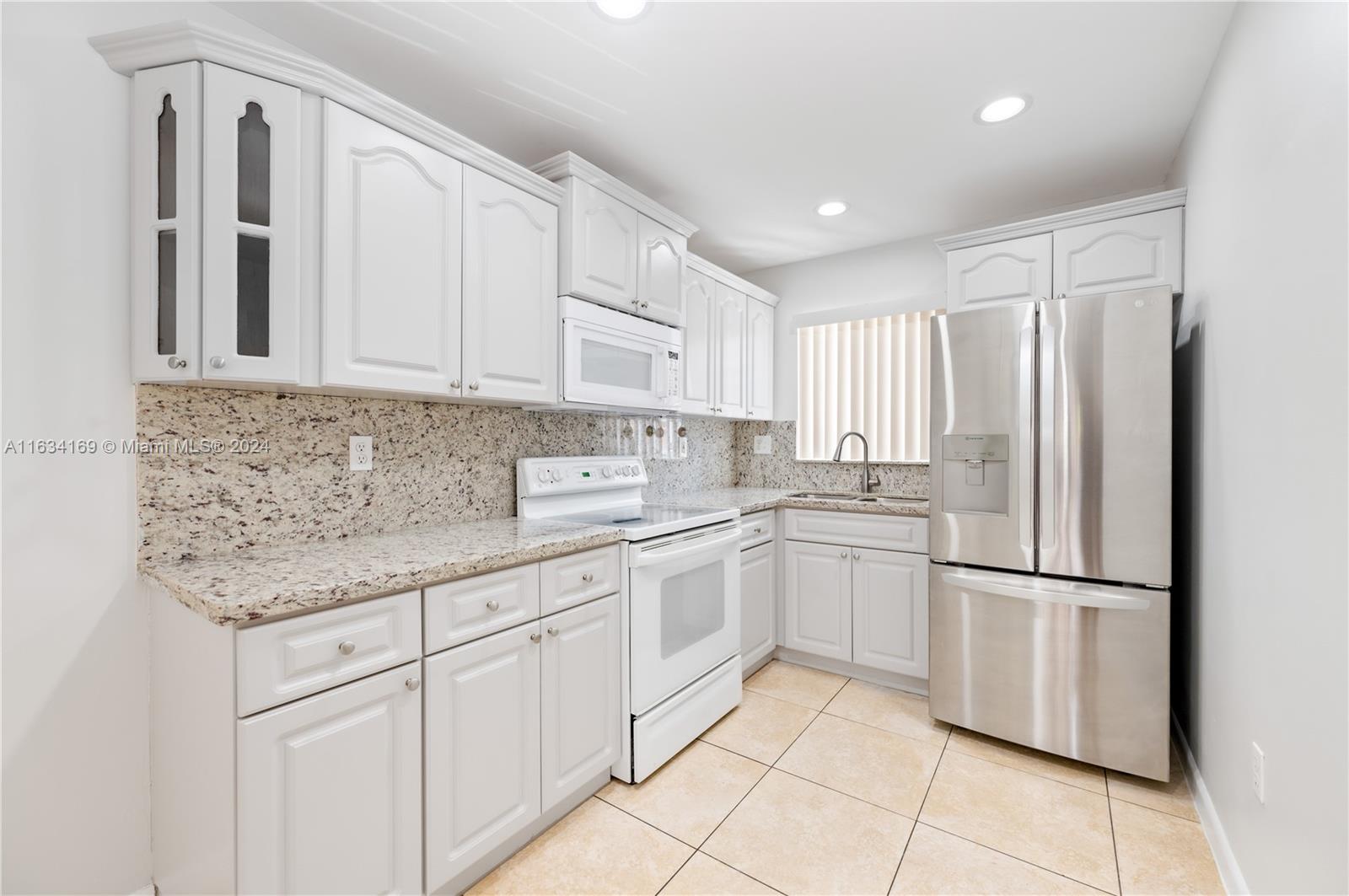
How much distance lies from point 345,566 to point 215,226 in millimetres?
878

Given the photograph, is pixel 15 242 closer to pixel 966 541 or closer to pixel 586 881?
pixel 586 881

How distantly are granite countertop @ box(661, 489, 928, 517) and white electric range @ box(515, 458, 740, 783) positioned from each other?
291mm

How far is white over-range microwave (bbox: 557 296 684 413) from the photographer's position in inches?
87.5

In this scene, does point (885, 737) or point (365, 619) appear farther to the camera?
point (885, 737)

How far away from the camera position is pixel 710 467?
3.77m

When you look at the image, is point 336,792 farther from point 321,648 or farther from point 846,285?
point 846,285

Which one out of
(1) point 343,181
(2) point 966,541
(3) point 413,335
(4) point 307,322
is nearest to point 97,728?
(4) point 307,322

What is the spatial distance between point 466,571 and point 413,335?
748 millimetres

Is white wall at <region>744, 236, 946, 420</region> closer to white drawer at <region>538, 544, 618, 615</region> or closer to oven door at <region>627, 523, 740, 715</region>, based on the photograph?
oven door at <region>627, 523, 740, 715</region>

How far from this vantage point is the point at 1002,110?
2061 mm

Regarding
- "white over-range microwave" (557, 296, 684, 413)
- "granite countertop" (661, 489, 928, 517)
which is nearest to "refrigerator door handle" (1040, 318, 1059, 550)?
"granite countertop" (661, 489, 928, 517)

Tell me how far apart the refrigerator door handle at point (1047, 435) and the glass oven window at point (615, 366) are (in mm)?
1572

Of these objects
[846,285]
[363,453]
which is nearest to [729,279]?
[846,285]

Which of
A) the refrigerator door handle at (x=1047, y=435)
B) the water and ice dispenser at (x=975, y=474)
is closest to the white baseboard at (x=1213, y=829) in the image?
the refrigerator door handle at (x=1047, y=435)
